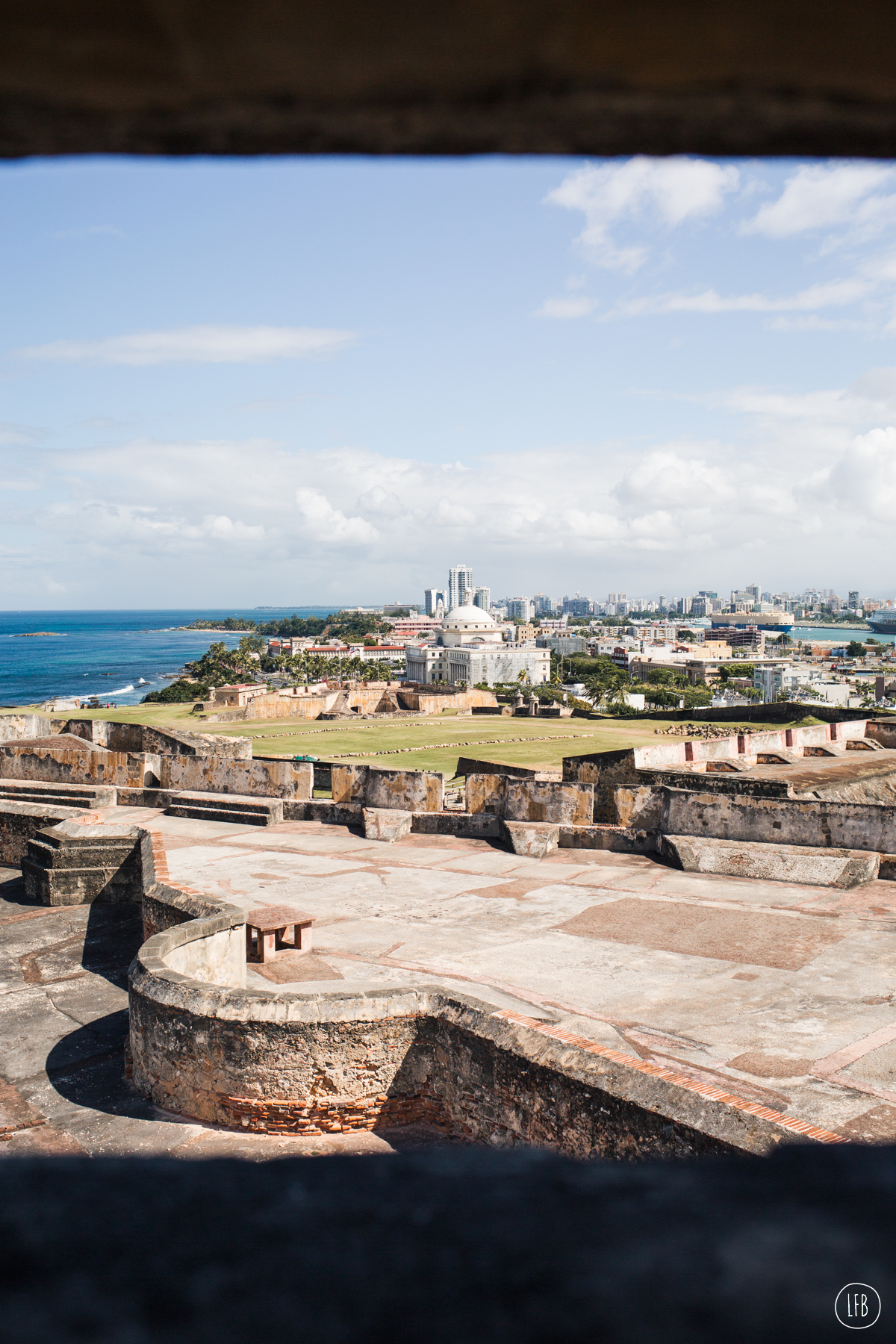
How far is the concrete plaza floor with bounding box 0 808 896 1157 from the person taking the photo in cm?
719

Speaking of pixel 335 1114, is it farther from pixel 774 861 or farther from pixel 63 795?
pixel 63 795

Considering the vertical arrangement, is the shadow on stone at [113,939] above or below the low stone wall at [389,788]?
below

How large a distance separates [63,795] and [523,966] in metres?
13.3

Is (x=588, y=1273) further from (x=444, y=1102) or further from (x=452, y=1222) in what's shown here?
(x=444, y=1102)

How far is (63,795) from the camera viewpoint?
19656 millimetres

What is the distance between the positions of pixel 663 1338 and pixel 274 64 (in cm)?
172

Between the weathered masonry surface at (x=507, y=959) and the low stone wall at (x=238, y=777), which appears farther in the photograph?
the low stone wall at (x=238, y=777)

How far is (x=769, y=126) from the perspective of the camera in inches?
53.1

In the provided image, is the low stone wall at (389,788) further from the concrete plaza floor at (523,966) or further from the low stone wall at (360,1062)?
the low stone wall at (360,1062)

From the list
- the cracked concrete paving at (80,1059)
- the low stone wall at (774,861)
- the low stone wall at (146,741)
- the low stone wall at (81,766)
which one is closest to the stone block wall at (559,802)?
the low stone wall at (774,861)

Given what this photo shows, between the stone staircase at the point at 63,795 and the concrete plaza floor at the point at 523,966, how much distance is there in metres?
3.29

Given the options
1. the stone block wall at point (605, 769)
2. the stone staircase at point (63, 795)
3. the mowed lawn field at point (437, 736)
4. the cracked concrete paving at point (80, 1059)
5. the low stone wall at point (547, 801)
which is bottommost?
the mowed lawn field at point (437, 736)

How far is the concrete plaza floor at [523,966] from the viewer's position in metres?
7.19

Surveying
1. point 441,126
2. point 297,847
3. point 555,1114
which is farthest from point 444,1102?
point 297,847
